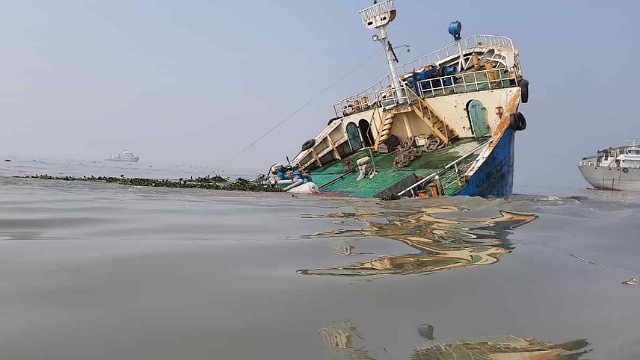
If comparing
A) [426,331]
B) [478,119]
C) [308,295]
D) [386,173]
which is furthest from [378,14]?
[426,331]

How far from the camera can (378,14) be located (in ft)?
71.8

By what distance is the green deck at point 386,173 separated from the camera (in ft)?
53.2

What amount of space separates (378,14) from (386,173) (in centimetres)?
905

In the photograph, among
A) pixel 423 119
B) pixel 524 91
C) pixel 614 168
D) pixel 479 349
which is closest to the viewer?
pixel 479 349

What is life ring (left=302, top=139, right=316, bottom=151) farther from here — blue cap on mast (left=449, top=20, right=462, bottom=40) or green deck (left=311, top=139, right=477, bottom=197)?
blue cap on mast (left=449, top=20, right=462, bottom=40)

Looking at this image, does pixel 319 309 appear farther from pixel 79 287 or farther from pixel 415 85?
pixel 415 85

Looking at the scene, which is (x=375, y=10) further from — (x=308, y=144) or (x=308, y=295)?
(x=308, y=295)

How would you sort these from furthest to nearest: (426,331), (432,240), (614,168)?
1. (614,168)
2. (432,240)
3. (426,331)

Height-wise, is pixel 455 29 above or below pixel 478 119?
above

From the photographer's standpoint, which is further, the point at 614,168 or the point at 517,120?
the point at 614,168

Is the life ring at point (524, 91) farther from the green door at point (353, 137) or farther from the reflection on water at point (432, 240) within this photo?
the reflection on water at point (432, 240)

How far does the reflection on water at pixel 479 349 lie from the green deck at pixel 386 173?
12289 millimetres

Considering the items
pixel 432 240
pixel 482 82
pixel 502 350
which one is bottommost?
pixel 502 350

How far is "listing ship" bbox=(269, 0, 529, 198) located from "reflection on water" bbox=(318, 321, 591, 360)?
11.8 m
